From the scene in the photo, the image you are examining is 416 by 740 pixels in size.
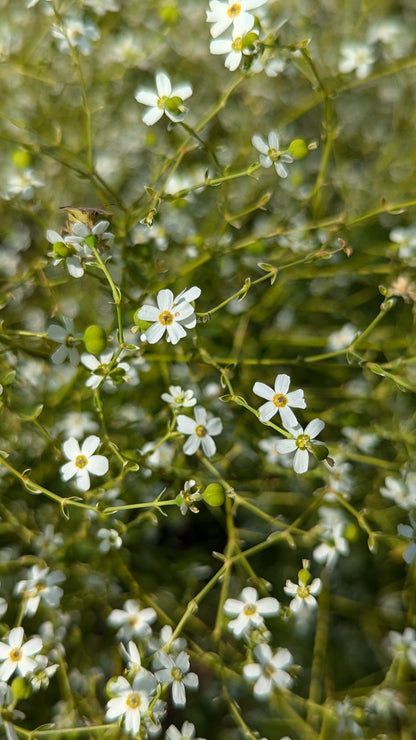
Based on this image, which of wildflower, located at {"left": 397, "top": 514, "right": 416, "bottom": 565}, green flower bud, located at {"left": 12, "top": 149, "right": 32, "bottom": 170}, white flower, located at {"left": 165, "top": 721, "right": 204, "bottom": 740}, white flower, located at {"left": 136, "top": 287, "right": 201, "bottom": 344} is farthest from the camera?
green flower bud, located at {"left": 12, "top": 149, "right": 32, "bottom": 170}

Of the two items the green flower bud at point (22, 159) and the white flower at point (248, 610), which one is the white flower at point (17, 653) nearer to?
the white flower at point (248, 610)

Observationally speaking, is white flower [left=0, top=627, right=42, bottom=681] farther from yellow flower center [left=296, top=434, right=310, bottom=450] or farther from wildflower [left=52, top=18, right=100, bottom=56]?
wildflower [left=52, top=18, right=100, bottom=56]

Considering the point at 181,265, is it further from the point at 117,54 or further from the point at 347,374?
the point at 117,54

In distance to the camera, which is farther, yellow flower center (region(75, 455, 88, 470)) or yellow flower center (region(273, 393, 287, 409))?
yellow flower center (region(75, 455, 88, 470))

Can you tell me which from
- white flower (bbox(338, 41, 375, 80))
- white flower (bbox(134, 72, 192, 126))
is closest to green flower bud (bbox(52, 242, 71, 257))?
white flower (bbox(134, 72, 192, 126))

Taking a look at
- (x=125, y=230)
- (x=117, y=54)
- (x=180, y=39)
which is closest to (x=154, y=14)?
(x=180, y=39)

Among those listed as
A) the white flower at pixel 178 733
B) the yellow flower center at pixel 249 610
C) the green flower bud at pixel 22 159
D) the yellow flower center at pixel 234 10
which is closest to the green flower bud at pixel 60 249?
the green flower bud at pixel 22 159

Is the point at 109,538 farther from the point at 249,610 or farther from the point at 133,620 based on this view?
the point at 249,610

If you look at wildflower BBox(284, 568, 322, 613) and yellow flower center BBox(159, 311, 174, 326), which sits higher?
yellow flower center BBox(159, 311, 174, 326)
